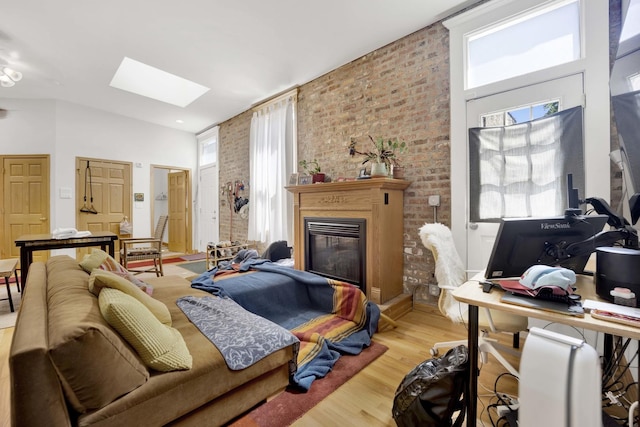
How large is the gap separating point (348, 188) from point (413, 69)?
150cm

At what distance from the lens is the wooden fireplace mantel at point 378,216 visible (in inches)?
112

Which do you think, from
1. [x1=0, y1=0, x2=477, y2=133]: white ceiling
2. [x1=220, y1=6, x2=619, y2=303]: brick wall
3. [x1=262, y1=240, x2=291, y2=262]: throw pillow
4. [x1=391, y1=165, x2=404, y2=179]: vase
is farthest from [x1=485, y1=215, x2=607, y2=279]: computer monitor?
[x1=262, y1=240, x2=291, y2=262]: throw pillow

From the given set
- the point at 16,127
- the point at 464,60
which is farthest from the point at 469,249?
the point at 16,127

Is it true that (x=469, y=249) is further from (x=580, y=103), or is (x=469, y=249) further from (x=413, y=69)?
(x=413, y=69)

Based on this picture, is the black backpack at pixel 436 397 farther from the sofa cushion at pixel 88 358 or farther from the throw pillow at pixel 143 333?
the sofa cushion at pixel 88 358

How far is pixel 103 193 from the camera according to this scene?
5.60m

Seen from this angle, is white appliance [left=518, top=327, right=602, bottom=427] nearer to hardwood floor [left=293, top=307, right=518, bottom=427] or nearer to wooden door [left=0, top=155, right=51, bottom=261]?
hardwood floor [left=293, top=307, right=518, bottom=427]

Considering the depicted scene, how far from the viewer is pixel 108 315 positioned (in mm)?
1179

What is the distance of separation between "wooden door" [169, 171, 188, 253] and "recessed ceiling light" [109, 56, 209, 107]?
228cm

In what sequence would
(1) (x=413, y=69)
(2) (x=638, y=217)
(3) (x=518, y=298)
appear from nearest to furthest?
1. (3) (x=518, y=298)
2. (2) (x=638, y=217)
3. (1) (x=413, y=69)

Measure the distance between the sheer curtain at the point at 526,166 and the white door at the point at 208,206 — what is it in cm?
525

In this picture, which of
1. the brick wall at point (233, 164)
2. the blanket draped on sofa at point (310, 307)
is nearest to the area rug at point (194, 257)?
the brick wall at point (233, 164)

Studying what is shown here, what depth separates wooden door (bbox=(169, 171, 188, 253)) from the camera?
6.91m

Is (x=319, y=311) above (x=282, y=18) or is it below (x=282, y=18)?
below
